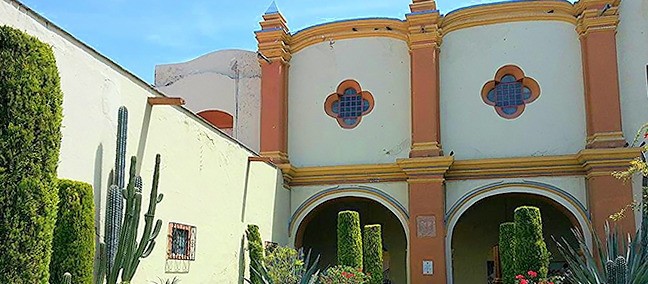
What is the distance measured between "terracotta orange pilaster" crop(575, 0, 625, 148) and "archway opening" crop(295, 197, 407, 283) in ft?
21.7

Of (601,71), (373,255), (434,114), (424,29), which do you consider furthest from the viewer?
(424,29)

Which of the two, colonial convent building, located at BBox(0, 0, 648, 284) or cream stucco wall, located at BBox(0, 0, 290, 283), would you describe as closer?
cream stucco wall, located at BBox(0, 0, 290, 283)

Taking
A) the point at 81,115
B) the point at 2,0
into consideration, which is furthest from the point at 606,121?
the point at 2,0

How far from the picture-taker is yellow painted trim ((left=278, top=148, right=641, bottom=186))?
52.2 ft

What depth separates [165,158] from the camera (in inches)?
435

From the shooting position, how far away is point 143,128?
10500mm

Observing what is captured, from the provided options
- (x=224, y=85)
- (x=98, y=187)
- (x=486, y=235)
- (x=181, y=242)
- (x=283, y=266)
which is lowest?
(x=283, y=266)

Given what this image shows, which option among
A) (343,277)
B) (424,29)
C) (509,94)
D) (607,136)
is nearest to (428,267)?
(343,277)

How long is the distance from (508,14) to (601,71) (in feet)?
8.48

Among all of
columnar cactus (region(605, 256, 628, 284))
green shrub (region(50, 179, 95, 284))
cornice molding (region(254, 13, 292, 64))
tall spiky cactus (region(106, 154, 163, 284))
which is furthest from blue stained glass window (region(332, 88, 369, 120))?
green shrub (region(50, 179, 95, 284))

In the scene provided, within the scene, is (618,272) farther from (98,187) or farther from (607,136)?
(607,136)

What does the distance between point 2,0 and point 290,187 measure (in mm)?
11286

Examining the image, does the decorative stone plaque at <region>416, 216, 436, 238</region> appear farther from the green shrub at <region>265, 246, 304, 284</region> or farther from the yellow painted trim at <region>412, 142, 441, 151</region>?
the green shrub at <region>265, 246, 304, 284</region>

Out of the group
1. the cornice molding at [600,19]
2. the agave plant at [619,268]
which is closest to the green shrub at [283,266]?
the agave plant at [619,268]
